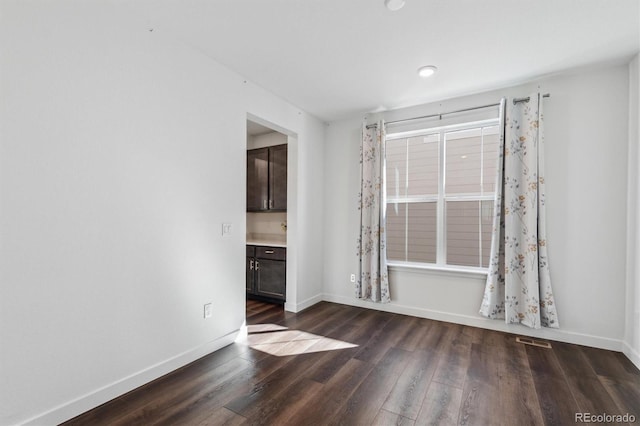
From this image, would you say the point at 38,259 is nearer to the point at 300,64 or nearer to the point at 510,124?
the point at 300,64

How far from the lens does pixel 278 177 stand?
14.5 ft

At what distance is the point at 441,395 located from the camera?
2.02 meters

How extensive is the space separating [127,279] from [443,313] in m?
3.28

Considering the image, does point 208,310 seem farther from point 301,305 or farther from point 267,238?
point 267,238

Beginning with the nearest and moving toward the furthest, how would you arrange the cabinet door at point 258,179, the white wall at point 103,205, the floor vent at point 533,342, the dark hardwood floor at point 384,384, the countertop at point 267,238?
the white wall at point 103,205 < the dark hardwood floor at point 384,384 < the floor vent at point 533,342 < the cabinet door at point 258,179 < the countertop at point 267,238

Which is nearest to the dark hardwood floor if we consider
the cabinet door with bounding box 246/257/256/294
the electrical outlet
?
the electrical outlet

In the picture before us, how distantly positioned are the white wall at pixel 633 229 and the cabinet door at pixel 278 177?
3720 mm

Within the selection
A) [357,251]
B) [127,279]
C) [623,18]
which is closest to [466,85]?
[623,18]

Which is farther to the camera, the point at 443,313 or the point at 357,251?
the point at 357,251

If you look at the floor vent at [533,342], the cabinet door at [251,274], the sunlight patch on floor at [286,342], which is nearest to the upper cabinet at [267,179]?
the cabinet door at [251,274]

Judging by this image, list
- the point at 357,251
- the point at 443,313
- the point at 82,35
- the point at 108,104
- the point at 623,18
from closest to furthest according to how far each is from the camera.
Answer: the point at 82,35
the point at 108,104
the point at 623,18
the point at 443,313
the point at 357,251

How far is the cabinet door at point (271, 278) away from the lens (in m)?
3.97

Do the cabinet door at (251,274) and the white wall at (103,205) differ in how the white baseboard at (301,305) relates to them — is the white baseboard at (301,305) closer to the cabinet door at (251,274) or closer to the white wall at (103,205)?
the cabinet door at (251,274)

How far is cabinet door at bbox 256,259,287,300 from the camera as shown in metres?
3.97
